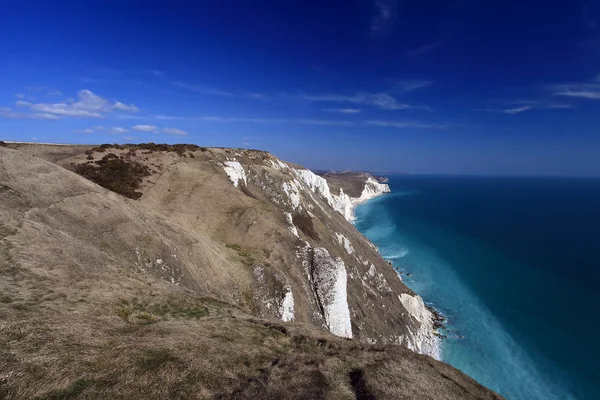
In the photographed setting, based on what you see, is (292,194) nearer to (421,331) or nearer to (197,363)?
(421,331)

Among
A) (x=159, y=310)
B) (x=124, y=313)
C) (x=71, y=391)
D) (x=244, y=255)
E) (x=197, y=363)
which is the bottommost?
(x=244, y=255)

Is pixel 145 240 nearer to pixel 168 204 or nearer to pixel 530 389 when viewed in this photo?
pixel 168 204

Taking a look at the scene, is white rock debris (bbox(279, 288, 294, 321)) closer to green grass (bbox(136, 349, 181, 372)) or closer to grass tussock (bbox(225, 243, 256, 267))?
grass tussock (bbox(225, 243, 256, 267))

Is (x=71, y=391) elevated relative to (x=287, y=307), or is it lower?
elevated

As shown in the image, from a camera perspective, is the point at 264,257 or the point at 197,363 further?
the point at 264,257

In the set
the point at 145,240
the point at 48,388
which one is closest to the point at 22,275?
the point at 48,388

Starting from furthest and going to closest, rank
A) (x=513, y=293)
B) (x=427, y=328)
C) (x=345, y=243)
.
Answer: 1. (x=513, y=293)
2. (x=345, y=243)
3. (x=427, y=328)

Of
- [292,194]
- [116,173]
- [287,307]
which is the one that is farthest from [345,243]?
[116,173]
